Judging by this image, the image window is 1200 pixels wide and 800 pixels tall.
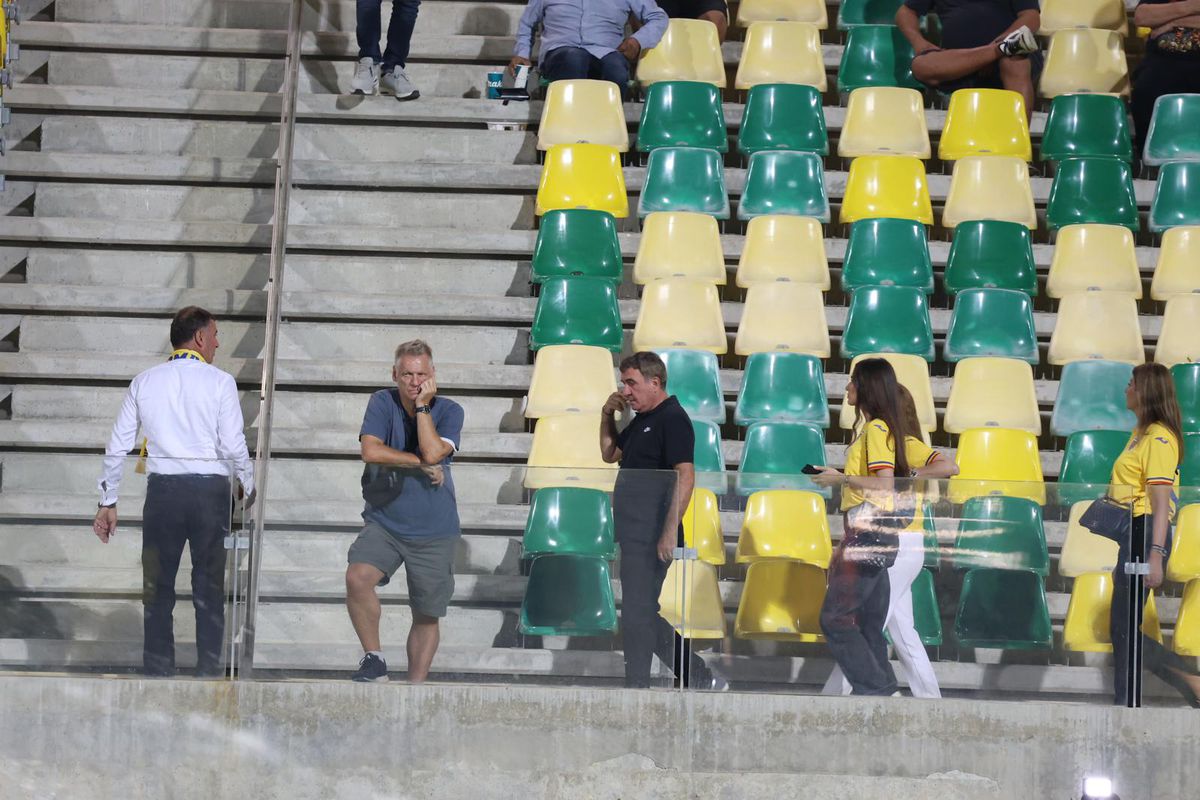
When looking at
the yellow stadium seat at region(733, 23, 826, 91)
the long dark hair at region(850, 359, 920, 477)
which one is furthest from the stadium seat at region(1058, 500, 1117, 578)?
the yellow stadium seat at region(733, 23, 826, 91)

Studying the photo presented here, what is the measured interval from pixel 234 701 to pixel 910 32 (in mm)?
5077

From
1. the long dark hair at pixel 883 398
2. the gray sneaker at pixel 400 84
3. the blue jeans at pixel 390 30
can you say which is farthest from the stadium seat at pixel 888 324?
the blue jeans at pixel 390 30

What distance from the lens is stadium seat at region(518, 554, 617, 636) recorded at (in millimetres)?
5566

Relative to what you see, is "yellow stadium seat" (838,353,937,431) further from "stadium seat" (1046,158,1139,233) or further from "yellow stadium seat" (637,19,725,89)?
"yellow stadium seat" (637,19,725,89)

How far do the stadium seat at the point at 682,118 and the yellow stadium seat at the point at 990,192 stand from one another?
115 cm

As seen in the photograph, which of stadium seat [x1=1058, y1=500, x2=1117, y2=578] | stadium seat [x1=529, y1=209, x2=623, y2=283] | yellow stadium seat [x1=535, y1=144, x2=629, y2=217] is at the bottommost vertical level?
stadium seat [x1=1058, y1=500, x2=1117, y2=578]

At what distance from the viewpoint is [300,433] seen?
23.8ft

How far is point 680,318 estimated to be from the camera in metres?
7.53

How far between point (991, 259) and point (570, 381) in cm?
212

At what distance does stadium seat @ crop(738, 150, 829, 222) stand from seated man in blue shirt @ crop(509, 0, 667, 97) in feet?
2.95

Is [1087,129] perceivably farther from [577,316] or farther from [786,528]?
[786,528]

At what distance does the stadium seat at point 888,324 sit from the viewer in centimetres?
757

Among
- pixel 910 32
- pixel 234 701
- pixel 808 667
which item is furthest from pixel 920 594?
pixel 910 32

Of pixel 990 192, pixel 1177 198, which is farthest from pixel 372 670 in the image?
pixel 1177 198
